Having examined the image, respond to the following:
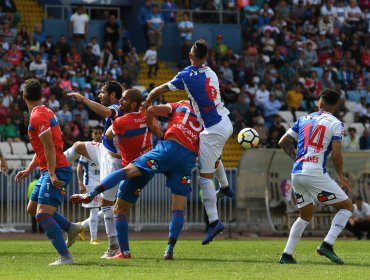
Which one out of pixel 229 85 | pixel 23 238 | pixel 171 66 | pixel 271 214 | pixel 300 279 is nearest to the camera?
pixel 300 279

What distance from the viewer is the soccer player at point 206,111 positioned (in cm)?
1616

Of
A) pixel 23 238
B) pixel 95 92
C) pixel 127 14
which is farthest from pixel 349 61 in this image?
pixel 23 238

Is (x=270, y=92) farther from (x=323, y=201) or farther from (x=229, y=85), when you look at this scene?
(x=323, y=201)

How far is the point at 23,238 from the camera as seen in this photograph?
25.4 m

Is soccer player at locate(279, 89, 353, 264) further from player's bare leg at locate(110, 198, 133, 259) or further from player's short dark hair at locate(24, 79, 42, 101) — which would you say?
player's short dark hair at locate(24, 79, 42, 101)

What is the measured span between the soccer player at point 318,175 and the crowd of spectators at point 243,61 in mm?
14896

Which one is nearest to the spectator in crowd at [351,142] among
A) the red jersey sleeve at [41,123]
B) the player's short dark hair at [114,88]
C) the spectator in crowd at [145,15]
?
the spectator in crowd at [145,15]

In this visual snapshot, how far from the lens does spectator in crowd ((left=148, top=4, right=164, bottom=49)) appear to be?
36.9 m

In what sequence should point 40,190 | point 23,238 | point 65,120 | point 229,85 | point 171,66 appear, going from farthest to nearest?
1. point 171,66
2. point 229,85
3. point 65,120
4. point 23,238
5. point 40,190

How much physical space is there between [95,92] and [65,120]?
5.89 feet

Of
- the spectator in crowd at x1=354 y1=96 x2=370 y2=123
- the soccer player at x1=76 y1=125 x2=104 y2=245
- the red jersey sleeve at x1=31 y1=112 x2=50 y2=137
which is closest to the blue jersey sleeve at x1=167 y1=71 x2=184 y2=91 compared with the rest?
the red jersey sleeve at x1=31 y1=112 x2=50 y2=137

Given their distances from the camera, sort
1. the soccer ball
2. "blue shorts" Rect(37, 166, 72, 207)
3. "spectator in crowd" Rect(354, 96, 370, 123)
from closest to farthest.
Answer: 1. "blue shorts" Rect(37, 166, 72, 207)
2. the soccer ball
3. "spectator in crowd" Rect(354, 96, 370, 123)

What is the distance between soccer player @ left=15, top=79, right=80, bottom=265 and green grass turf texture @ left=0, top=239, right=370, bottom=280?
462mm

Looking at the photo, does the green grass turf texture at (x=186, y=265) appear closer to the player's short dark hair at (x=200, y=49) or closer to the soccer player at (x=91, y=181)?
the soccer player at (x=91, y=181)
